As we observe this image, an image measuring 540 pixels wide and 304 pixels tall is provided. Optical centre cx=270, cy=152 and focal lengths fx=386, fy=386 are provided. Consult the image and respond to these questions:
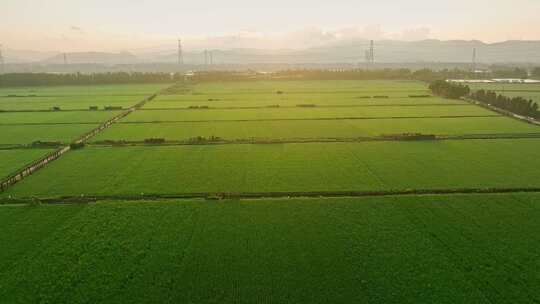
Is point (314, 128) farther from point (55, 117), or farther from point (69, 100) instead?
point (69, 100)

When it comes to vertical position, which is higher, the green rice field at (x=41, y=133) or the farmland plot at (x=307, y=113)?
the farmland plot at (x=307, y=113)

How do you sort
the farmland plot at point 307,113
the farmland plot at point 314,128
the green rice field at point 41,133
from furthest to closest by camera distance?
the farmland plot at point 307,113 → the farmland plot at point 314,128 → the green rice field at point 41,133

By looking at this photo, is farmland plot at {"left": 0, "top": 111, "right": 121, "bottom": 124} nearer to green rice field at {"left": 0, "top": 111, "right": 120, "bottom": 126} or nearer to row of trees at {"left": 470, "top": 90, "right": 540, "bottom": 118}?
green rice field at {"left": 0, "top": 111, "right": 120, "bottom": 126}

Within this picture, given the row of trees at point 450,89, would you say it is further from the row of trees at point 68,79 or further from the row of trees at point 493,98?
the row of trees at point 68,79

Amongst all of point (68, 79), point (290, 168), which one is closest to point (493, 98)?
point (290, 168)

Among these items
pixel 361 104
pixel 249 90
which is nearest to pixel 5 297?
pixel 361 104

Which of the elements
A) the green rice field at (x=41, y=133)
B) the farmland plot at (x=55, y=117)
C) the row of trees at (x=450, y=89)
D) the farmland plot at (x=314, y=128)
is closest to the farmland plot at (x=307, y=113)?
the farmland plot at (x=314, y=128)

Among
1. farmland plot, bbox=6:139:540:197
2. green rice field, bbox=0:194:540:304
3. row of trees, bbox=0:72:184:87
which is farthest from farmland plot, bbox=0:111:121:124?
row of trees, bbox=0:72:184:87
